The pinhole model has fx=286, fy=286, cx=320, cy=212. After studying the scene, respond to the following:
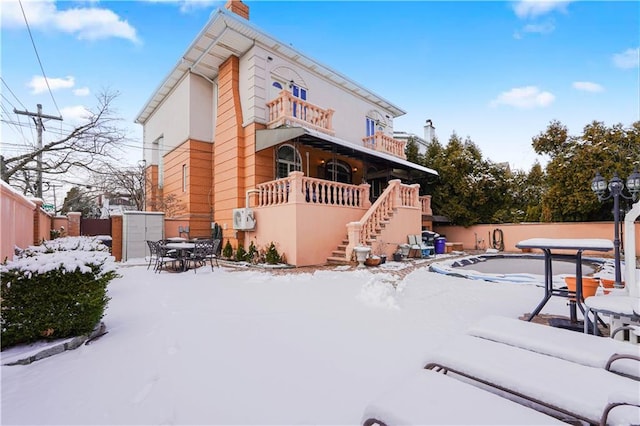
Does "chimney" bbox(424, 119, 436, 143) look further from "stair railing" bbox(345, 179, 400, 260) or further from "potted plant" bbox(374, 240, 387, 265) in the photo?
"potted plant" bbox(374, 240, 387, 265)

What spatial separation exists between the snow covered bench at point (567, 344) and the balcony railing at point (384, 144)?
12.4 meters

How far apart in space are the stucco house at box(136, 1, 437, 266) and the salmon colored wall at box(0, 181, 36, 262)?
201 inches

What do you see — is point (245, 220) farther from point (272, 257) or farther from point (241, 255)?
point (272, 257)

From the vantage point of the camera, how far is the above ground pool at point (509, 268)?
6293mm

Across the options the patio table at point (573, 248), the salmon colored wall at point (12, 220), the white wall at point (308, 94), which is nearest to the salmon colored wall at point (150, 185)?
the white wall at point (308, 94)

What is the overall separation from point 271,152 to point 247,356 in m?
8.74

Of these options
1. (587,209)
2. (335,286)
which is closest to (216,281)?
(335,286)

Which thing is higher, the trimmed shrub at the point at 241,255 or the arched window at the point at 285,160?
the arched window at the point at 285,160

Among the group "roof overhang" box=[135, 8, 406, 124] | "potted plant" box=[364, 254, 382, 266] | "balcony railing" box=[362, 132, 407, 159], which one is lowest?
"potted plant" box=[364, 254, 382, 266]

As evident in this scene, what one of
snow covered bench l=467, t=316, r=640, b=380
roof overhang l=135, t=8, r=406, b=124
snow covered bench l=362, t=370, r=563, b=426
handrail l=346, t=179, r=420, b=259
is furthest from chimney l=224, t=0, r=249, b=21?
snow covered bench l=362, t=370, r=563, b=426

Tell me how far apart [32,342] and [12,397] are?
0.97 metres

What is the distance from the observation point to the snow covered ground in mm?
1925

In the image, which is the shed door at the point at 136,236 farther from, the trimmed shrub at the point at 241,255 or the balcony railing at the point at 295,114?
the balcony railing at the point at 295,114

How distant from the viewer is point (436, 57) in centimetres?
1033
